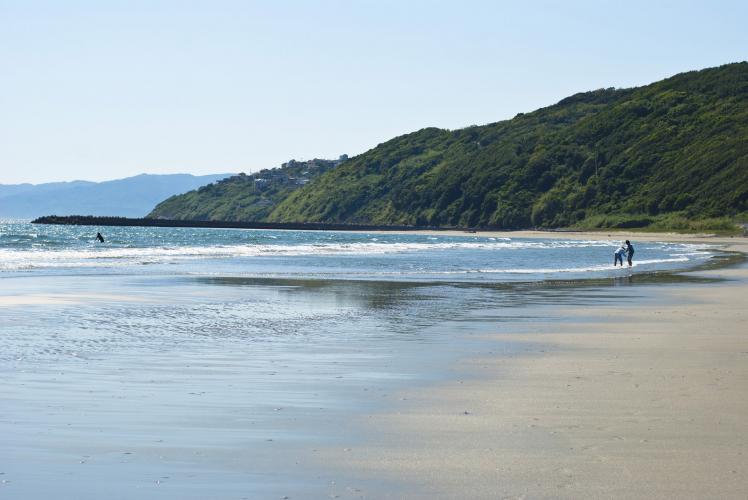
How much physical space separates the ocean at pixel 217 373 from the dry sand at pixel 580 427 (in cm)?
48

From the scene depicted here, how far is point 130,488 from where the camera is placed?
23.4 ft

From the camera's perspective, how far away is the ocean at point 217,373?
7.54 m

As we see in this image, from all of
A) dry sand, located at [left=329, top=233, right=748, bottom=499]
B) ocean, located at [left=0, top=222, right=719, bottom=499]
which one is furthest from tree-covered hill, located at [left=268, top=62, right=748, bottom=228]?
dry sand, located at [left=329, top=233, right=748, bottom=499]

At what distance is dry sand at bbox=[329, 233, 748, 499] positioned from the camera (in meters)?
7.25

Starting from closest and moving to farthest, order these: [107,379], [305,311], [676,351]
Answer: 1. [107,379]
2. [676,351]
3. [305,311]

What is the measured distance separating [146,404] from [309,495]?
3708 mm

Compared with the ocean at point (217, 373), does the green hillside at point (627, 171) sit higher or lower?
higher

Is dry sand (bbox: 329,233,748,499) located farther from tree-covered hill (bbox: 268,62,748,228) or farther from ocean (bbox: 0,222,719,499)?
tree-covered hill (bbox: 268,62,748,228)

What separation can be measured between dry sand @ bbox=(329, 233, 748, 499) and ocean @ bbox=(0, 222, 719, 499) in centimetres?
48

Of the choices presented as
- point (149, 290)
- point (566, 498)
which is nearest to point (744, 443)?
point (566, 498)

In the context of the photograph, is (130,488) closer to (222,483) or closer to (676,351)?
(222,483)

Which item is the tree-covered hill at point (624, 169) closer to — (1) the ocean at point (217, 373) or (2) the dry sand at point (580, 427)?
(1) the ocean at point (217, 373)

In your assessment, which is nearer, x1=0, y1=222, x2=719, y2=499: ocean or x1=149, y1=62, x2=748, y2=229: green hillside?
x1=0, y1=222, x2=719, y2=499: ocean

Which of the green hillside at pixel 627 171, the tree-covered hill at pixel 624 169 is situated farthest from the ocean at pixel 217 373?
the tree-covered hill at pixel 624 169
